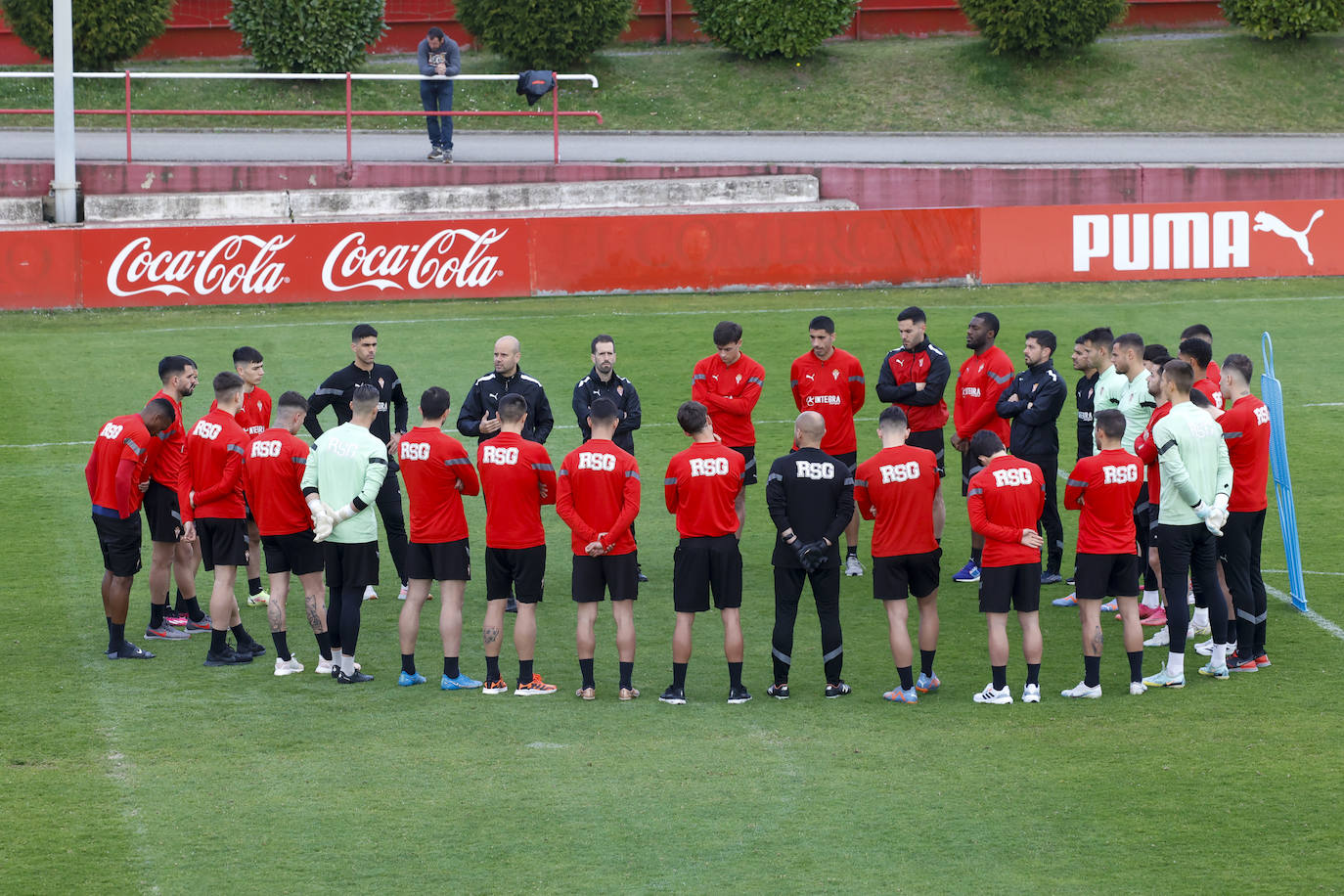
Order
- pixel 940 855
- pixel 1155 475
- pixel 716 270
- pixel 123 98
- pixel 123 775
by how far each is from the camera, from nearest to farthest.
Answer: pixel 940 855 < pixel 123 775 < pixel 1155 475 < pixel 716 270 < pixel 123 98

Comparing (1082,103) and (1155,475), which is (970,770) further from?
(1082,103)

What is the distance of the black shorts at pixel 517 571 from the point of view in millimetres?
10424

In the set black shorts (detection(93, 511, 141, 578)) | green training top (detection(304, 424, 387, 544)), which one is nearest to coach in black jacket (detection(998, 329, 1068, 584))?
green training top (detection(304, 424, 387, 544))

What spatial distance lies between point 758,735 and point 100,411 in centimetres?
1238

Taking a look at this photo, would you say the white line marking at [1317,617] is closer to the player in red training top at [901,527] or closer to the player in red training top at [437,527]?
the player in red training top at [901,527]

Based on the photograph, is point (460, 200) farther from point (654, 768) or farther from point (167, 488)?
point (654, 768)

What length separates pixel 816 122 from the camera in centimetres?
3762

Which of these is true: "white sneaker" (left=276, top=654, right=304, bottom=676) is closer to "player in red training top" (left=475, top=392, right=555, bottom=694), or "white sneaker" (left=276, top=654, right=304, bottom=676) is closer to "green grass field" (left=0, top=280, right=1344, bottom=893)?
"green grass field" (left=0, top=280, right=1344, bottom=893)

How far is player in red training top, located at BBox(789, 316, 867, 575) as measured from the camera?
13367 millimetres

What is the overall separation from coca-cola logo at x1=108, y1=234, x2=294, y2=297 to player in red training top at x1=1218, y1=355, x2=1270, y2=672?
17145mm

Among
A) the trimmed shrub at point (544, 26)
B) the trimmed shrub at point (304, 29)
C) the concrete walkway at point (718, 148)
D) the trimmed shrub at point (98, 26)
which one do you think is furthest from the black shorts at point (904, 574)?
the trimmed shrub at point (98, 26)

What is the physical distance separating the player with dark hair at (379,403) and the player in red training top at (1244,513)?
6508mm

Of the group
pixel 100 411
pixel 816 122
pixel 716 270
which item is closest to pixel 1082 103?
pixel 816 122

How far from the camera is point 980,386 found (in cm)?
1295
